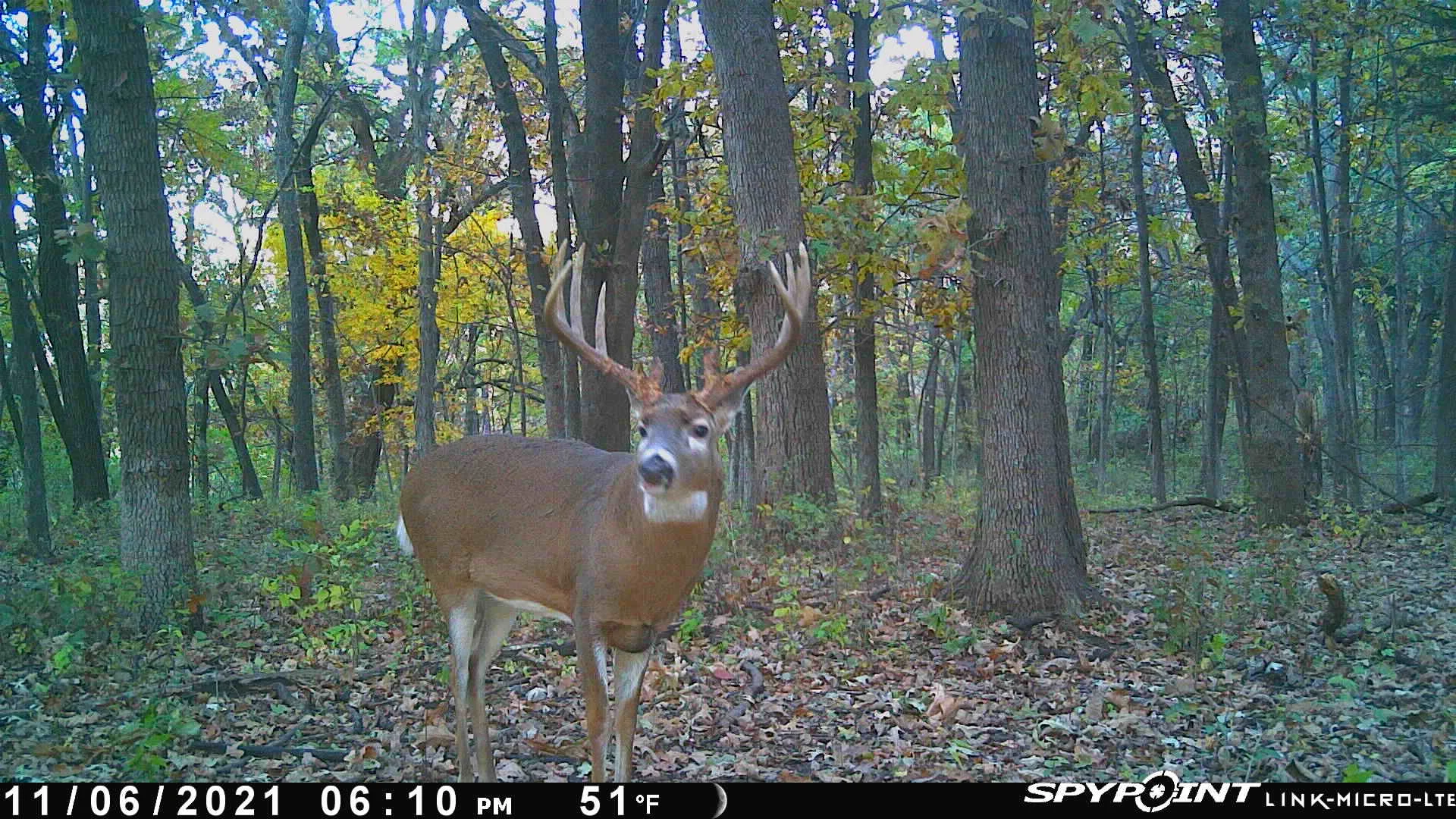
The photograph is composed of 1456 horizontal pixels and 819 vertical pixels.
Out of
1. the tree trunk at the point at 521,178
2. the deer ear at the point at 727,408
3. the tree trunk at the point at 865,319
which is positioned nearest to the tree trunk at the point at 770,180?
the tree trunk at the point at 865,319

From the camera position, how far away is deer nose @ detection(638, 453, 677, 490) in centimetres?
→ 443

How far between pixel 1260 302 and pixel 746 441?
367 inches

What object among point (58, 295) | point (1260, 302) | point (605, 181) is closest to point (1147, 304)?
point (1260, 302)

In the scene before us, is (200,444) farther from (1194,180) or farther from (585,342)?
(585,342)

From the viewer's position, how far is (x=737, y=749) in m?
5.69

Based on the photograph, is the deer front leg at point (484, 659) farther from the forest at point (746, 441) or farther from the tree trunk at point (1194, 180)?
the tree trunk at point (1194, 180)

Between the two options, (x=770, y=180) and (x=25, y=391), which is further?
(x=25, y=391)

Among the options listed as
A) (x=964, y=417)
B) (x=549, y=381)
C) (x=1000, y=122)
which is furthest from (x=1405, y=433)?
(x=1000, y=122)

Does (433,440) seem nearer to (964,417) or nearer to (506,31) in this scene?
(506,31)

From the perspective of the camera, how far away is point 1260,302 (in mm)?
12766

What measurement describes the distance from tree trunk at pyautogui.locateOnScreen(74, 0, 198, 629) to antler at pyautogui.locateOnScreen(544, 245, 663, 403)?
3.45m

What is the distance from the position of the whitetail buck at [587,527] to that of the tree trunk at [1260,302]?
31.1ft

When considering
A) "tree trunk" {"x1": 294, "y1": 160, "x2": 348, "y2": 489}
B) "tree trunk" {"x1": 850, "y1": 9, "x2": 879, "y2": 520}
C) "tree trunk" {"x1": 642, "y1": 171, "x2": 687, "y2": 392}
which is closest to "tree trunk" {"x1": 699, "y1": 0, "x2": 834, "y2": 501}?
"tree trunk" {"x1": 850, "y1": 9, "x2": 879, "y2": 520}

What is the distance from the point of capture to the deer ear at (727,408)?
4.80 meters
